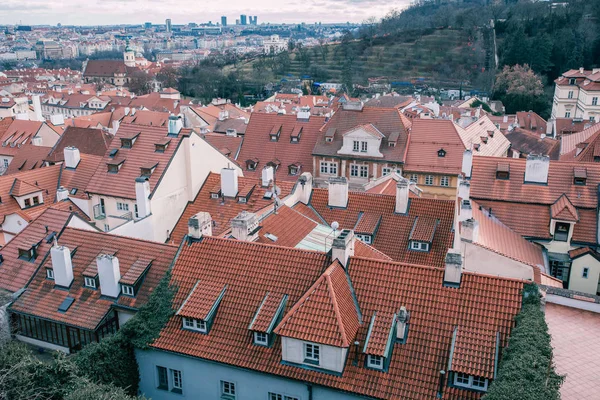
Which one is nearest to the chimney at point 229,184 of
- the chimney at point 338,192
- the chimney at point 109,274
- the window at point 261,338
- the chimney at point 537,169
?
the chimney at point 338,192

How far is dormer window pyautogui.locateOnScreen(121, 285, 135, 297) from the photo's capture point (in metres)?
22.0

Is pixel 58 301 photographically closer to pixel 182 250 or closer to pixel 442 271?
pixel 182 250

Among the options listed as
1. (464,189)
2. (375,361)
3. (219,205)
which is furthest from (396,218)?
(375,361)

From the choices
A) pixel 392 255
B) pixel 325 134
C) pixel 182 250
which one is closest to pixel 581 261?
pixel 392 255

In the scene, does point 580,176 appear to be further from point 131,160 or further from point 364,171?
point 131,160

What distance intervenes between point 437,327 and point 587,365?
533cm

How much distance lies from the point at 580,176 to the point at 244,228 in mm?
19970

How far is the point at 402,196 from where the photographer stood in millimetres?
29594

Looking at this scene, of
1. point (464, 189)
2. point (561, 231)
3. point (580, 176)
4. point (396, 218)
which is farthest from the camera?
point (580, 176)

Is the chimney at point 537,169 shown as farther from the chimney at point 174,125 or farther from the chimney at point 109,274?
the chimney at point 109,274

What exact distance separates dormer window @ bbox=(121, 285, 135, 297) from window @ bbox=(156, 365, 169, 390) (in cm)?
→ 335

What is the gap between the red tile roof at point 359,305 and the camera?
57.6 feet

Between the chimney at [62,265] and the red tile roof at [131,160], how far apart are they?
824cm

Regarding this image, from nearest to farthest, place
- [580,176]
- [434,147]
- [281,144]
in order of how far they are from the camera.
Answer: [580,176]
[434,147]
[281,144]
